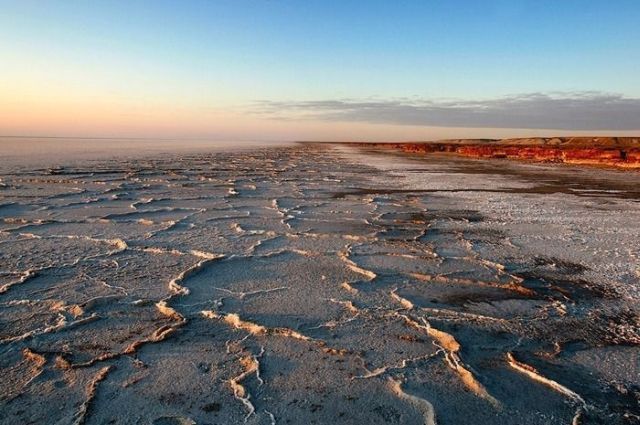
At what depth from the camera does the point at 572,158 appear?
2136 cm

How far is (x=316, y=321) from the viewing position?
2633mm

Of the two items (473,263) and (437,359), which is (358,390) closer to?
(437,359)

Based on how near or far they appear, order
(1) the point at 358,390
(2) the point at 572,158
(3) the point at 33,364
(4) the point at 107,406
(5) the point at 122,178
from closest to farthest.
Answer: (4) the point at 107,406 < (1) the point at 358,390 < (3) the point at 33,364 < (5) the point at 122,178 < (2) the point at 572,158

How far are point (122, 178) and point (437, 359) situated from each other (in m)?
10.0

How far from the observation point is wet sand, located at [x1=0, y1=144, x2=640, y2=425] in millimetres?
1844

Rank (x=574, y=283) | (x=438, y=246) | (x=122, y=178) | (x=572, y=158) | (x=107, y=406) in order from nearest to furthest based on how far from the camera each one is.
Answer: (x=107, y=406)
(x=574, y=283)
(x=438, y=246)
(x=122, y=178)
(x=572, y=158)

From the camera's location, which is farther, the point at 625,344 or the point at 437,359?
the point at 625,344

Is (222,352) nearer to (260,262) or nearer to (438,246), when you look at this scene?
(260,262)

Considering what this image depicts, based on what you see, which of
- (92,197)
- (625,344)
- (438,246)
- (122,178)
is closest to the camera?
(625,344)

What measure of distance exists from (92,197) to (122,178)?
11.6ft

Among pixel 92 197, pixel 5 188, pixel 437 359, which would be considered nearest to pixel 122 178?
pixel 5 188

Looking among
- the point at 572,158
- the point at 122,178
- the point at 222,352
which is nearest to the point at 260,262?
the point at 222,352

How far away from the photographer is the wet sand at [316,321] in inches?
72.6

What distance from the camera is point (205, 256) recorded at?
3934 millimetres
